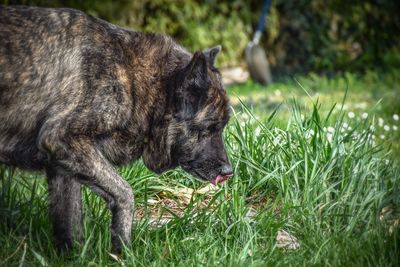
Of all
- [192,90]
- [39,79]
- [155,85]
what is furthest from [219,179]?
[39,79]

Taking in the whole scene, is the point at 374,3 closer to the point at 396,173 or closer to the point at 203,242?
the point at 396,173

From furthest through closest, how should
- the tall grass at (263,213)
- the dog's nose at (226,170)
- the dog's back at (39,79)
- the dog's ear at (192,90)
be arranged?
A: 1. the dog's nose at (226,170)
2. the dog's ear at (192,90)
3. the dog's back at (39,79)
4. the tall grass at (263,213)

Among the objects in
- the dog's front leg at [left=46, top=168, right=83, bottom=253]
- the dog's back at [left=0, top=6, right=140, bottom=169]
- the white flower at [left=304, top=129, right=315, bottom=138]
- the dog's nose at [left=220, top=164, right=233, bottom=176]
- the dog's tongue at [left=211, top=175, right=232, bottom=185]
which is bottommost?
the dog's front leg at [left=46, top=168, right=83, bottom=253]

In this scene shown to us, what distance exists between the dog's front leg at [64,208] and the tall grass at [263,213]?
75mm

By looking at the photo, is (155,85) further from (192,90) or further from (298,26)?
(298,26)

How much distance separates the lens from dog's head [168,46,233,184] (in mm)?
4695

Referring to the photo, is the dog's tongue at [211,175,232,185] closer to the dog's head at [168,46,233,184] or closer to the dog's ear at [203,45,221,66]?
the dog's head at [168,46,233,184]

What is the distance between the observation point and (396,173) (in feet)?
16.8

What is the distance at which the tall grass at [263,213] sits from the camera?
4285mm

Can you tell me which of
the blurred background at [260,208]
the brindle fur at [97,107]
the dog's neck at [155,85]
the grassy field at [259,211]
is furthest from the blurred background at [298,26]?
the brindle fur at [97,107]

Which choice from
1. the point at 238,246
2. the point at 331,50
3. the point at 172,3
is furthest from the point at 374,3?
the point at 238,246

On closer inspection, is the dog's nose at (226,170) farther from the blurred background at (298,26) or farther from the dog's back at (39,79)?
the blurred background at (298,26)

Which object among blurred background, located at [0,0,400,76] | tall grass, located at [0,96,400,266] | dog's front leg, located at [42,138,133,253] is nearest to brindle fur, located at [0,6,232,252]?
dog's front leg, located at [42,138,133,253]

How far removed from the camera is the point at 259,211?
190 inches
